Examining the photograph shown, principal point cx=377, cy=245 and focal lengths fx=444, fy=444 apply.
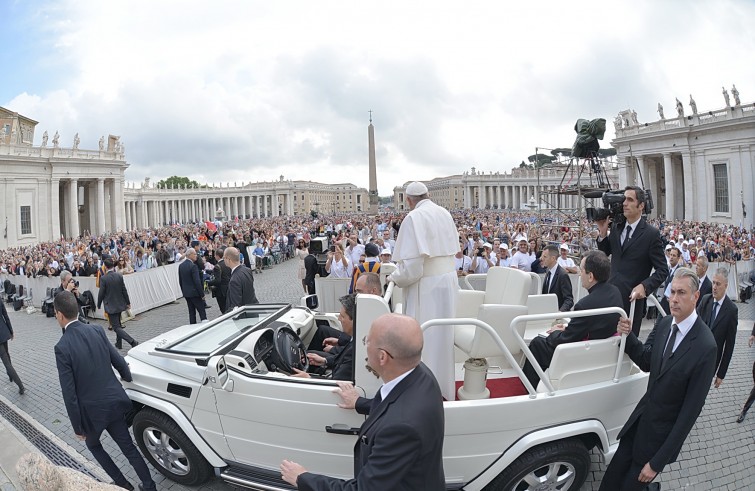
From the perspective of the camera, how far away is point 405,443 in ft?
6.46

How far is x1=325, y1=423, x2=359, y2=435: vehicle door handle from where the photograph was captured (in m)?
3.37

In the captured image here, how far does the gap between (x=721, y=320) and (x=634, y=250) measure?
1.73 meters

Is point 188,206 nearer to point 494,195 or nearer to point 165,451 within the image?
point 494,195

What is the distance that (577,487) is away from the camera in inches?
146

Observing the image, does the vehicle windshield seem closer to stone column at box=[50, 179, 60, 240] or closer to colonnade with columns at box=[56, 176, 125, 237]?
stone column at box=[50, 179, 60, 240]

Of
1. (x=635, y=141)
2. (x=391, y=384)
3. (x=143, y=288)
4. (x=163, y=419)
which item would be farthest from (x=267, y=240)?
(x=635, y=141)

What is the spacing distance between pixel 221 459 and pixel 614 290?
3830 millimetres

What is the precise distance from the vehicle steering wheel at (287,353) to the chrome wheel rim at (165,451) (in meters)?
1.21

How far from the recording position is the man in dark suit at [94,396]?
3.99 meters

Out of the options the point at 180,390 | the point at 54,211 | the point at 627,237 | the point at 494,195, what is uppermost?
the point at 494,195

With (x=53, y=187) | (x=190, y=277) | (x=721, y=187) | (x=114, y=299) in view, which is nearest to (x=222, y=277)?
(x=190, y=277)

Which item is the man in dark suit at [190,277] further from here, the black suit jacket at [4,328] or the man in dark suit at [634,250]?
the man in dark suit at [634,250]

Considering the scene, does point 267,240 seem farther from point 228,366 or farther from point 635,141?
point 635,141

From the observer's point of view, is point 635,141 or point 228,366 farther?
point 635,141
